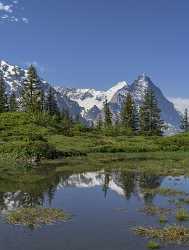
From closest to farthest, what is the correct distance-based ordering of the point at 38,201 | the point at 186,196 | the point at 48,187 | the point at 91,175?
1. the point at 38,201
2. the point at 186,196
3. the point at 48,187
4. the point at 91,175

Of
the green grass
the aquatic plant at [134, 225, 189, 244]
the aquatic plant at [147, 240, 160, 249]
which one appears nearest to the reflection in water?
the green grass

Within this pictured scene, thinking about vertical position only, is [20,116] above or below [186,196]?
above

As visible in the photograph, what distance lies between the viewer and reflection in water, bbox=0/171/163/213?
3319 cm

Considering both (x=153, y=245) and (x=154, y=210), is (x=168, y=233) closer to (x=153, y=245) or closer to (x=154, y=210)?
(x=153, y=245)

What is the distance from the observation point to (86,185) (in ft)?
139

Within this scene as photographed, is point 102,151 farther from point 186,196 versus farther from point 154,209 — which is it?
point 154,209

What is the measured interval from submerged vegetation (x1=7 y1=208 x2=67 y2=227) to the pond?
668 mm

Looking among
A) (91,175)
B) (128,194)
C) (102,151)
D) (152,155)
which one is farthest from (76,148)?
(128,194)

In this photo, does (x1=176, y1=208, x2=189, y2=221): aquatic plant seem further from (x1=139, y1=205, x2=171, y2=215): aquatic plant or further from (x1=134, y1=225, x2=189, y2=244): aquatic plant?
(x1=134, y1=225, x2=189, y2=244): aquatic plant

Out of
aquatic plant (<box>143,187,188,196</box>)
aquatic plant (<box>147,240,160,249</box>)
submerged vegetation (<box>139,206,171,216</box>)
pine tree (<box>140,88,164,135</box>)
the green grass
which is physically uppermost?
pine tree (<box>140,88,164,135</box>)

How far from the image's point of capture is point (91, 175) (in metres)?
49.3

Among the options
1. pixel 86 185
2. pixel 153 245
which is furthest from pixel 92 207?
pixel 86 185

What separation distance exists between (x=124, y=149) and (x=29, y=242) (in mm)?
60964

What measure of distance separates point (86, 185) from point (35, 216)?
48.8 feet
